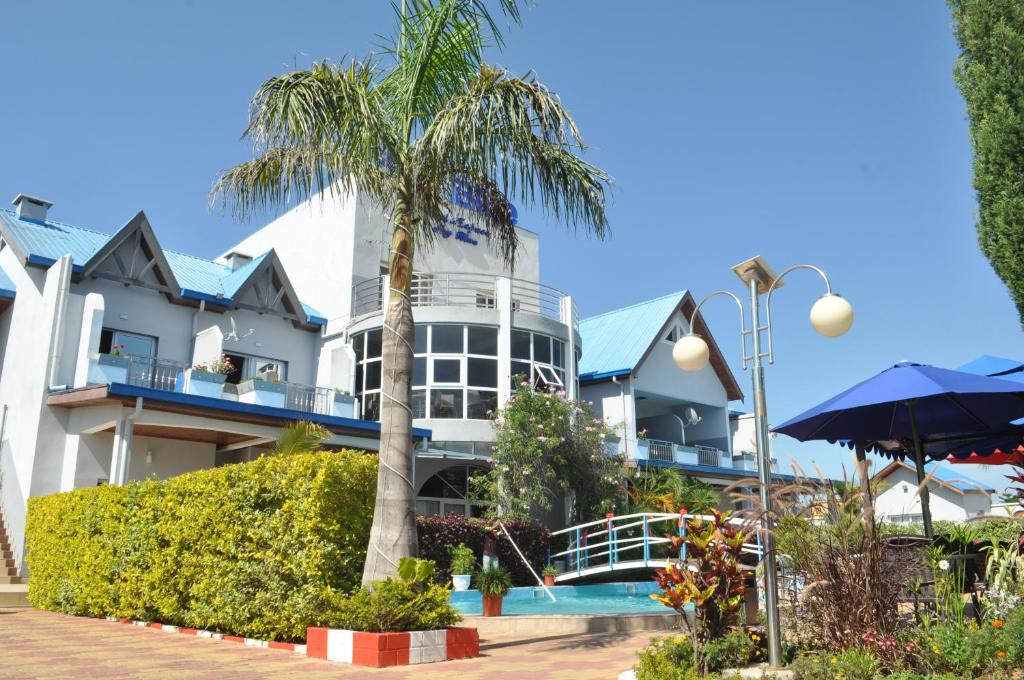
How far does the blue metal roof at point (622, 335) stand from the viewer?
2953 centimetres

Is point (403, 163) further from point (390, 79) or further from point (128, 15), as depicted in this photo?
point (128, 15)

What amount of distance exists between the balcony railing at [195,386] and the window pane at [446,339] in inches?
127

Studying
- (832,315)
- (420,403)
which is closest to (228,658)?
(832,315)

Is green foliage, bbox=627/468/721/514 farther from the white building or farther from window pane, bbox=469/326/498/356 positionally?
window pane, bbox=469/326/498/356

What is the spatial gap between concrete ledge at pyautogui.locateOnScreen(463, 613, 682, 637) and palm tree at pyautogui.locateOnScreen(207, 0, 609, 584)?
3389mm

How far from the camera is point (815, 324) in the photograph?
7.94 meters

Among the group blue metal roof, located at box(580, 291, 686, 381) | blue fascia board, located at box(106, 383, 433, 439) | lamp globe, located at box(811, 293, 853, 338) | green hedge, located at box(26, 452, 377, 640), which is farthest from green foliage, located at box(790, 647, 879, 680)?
blue metal roof, located at box(580, 291, 686, 381)

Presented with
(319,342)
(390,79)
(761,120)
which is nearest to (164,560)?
(390,79)

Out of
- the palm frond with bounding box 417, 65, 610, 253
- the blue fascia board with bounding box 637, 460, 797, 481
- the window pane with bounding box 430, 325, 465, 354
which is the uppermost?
the window pane with bounding box 430, 325, 465, 354

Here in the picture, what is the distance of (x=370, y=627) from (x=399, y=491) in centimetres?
158

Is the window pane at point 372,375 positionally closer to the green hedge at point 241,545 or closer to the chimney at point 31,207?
the chimney at point 31,207

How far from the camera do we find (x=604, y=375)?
2925 cm

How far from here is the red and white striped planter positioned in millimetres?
8562

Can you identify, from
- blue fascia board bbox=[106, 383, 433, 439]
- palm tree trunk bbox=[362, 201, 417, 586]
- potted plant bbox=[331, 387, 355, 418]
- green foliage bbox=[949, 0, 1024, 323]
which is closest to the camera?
palm tree trunk bbox=[362, 201, 417, 586]
